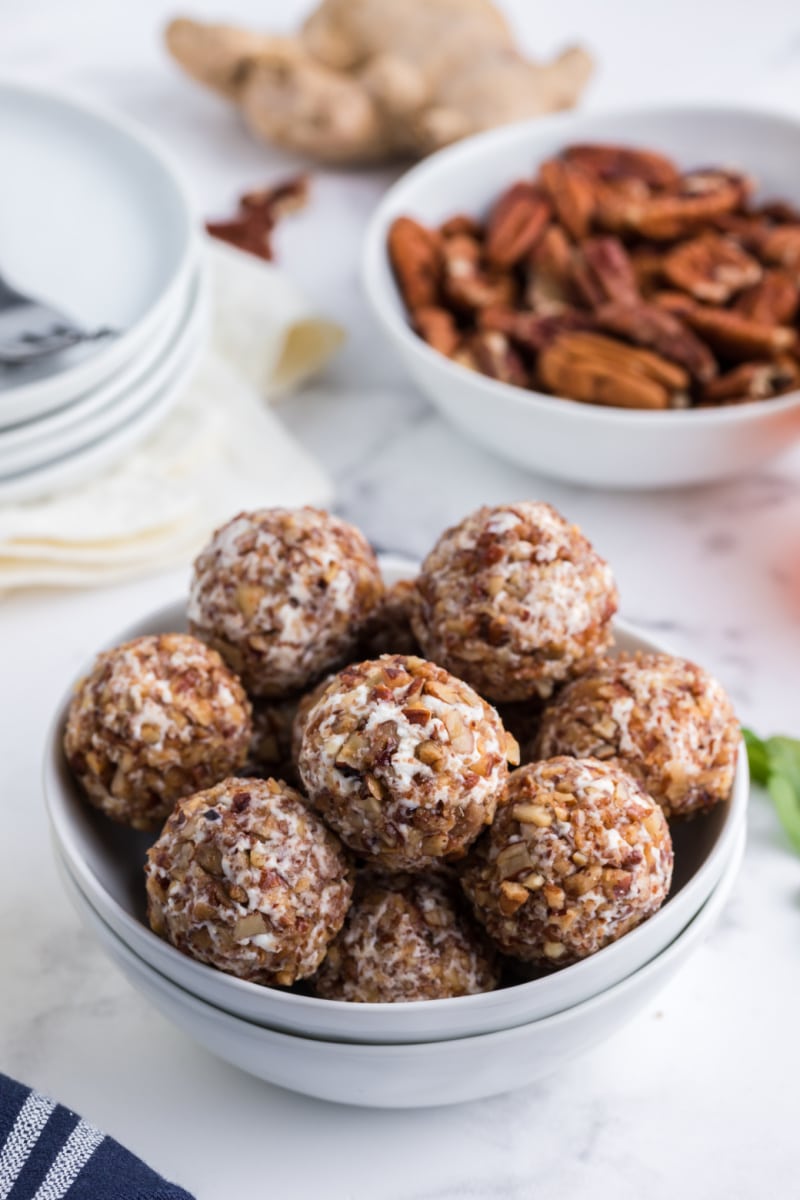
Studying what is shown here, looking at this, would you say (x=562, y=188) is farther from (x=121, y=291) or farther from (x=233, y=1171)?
(x=233, y=1171)

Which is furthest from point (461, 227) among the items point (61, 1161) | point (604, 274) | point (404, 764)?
point (61, 1161)

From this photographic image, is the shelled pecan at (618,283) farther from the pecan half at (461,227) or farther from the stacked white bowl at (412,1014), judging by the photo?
the stacked white bowl at (412,1014)

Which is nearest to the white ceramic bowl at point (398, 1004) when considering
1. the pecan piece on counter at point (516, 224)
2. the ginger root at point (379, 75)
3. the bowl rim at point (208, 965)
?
the bowl rim at point (208, 965)

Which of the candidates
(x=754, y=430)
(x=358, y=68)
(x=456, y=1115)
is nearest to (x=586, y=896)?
(x=456, y=1115)

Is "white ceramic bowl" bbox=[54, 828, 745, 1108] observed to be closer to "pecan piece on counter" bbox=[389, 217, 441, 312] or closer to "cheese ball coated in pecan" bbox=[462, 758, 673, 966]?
"cheese ball coated in pecan" bbox=[462, 758, 673, 966]

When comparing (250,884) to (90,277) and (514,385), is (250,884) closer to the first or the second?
(514,385)

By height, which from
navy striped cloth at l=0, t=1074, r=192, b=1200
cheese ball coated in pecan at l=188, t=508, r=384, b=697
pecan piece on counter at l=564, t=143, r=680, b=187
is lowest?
navy striped cloth at l=0, t=1074, r=192, b=1200

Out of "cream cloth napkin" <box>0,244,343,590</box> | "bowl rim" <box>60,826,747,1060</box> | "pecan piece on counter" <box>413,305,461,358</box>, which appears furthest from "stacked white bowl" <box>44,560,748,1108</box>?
"pecan piece on counter" <box>413,305,461,358</box>
